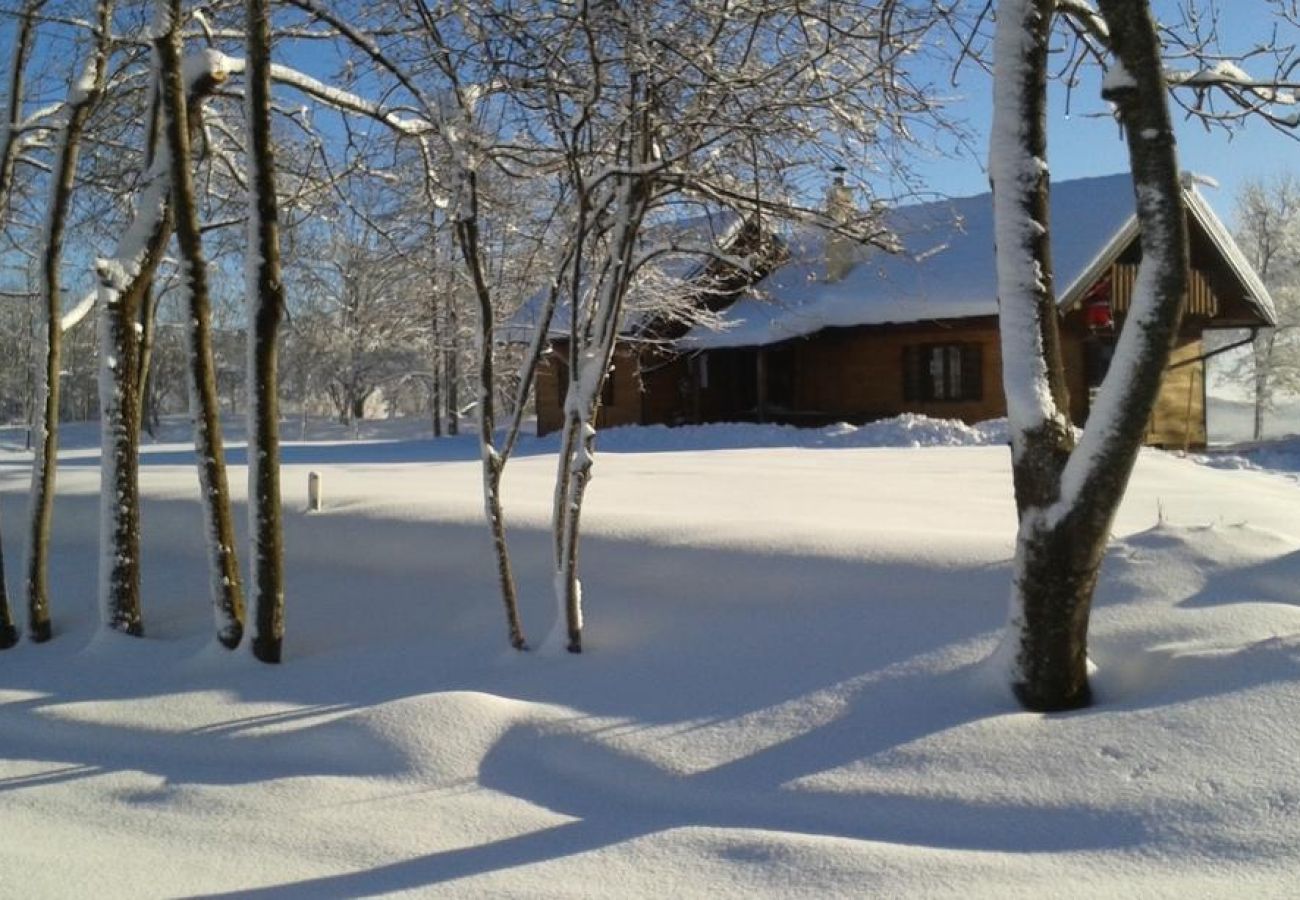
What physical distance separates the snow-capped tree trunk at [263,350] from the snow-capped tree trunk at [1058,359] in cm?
433

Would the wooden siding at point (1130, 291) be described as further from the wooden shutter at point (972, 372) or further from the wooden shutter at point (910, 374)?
the wooden shutter at point (910, 374)

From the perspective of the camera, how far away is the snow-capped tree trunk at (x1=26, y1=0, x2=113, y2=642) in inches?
313

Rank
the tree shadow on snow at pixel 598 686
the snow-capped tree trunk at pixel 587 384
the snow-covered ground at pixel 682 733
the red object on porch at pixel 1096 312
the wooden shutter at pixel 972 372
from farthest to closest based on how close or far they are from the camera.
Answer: the wooden shutter at pixel 972 372
the red object on porch at pixel 1096 312
the snow-capped tree trunk at pixel 587 384
the tree shadow on snow at pixel 598 686
the snow-covered ground at pixel 682 733

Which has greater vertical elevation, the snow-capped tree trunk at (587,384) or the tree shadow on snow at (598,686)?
the snow-capped tree trunk at (587,384)

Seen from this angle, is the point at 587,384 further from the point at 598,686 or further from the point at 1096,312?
the point at 1096,312

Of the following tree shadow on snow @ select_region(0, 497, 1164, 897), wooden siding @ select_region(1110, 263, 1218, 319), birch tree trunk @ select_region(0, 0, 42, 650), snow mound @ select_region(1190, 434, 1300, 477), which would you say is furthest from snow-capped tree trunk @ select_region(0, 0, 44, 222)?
wooden siding @ select_region(1110, 263, 1218, 319)

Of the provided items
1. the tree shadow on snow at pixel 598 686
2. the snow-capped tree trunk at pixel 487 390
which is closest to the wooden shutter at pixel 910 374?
the tree shadow on snow at pixel 598 686

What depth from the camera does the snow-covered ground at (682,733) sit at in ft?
12.3

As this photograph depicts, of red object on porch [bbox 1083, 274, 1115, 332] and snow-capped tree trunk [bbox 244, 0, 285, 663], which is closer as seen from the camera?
snow-capped tree trunk [bbox 244, 0, 285, 663]

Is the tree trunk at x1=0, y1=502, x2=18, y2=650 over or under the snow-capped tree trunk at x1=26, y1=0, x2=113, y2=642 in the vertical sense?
→ under

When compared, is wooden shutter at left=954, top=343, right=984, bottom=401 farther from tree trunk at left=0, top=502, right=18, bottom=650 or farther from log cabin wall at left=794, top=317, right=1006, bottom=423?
tree trunk at left=0, top=502, right=18, bottom=650

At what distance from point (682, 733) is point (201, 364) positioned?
13.9 feet

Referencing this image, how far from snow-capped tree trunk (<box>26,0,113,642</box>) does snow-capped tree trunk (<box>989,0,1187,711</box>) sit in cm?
663

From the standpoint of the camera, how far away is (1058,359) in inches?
191
